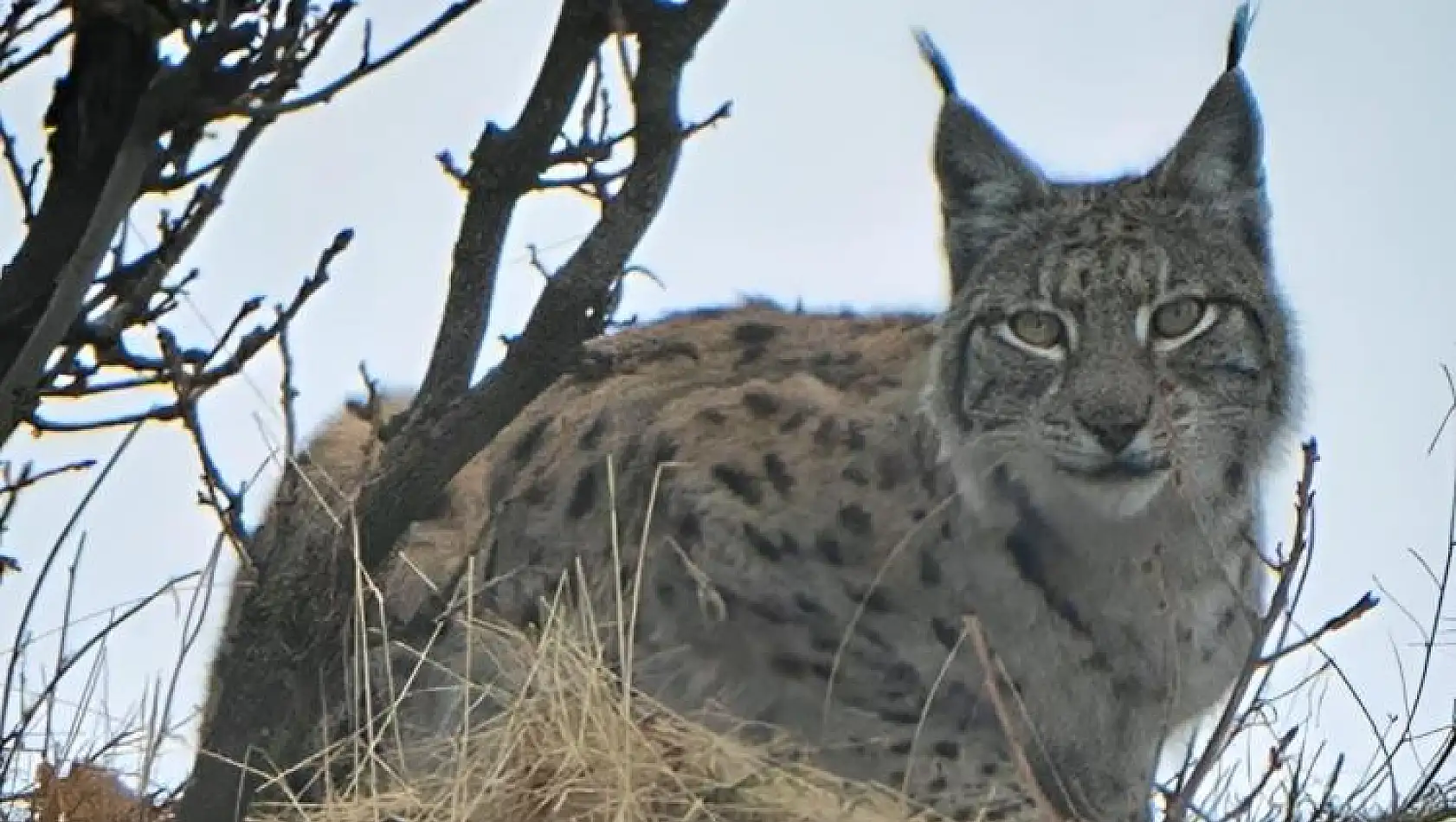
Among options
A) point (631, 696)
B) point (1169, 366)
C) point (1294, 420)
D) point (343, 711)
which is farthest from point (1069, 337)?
point (343, 711)

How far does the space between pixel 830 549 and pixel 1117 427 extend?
970 millimetres

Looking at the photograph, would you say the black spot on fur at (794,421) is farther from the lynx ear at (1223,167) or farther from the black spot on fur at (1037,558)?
the lynx ear at (1223,167)

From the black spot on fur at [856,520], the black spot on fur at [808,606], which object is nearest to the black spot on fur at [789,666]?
the black spot on fur at [808,606]

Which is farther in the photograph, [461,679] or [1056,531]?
[1056,531]

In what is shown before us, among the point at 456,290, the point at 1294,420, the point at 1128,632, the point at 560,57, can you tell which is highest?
the point at 560,57

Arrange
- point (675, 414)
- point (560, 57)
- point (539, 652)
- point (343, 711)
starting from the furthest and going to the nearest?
point (675, 414) → point (343, 711) → point (539, 652) → point (560, 57)

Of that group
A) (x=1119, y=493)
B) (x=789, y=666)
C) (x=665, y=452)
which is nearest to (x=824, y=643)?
(x=789, y=666)

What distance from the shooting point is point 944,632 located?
18.4 ft

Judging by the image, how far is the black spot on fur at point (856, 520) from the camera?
5.78 metres

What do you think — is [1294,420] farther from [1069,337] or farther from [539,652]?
[539,652]

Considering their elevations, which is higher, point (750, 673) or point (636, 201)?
point (636, 201)

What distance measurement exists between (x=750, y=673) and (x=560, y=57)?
2.13 m

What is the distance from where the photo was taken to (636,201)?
4090mm

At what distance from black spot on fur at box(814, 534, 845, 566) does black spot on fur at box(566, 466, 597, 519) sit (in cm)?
65
